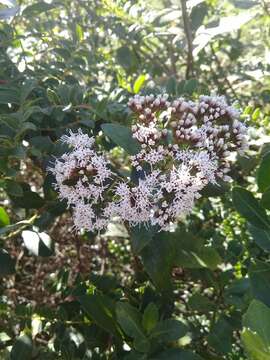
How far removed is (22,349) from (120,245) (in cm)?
101

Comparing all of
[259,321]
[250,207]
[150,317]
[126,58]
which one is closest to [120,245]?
[126,58]

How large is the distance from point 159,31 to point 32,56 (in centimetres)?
59

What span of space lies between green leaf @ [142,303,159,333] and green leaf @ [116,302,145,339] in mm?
16

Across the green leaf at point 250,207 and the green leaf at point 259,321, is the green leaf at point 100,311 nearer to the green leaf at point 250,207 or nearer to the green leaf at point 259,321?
the green leaf at point 250,207

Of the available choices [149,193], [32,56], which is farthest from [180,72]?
[149,193]

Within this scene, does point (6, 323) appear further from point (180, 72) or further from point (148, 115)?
point (180, 72)

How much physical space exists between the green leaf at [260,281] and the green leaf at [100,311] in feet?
1.54

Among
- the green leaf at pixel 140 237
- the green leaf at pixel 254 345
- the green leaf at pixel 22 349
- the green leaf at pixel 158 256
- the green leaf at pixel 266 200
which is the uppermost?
the green leaf at pixel 266 200

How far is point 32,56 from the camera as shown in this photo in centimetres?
197

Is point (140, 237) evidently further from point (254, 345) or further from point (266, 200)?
point (254, 345)

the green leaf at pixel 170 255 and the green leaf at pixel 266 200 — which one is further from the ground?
the green leaf at pixel 266 200

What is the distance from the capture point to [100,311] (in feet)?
4.75

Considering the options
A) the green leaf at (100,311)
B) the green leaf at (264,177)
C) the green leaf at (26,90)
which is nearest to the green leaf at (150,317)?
the green leaf at (100,311)

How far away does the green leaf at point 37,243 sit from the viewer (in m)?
1.53
